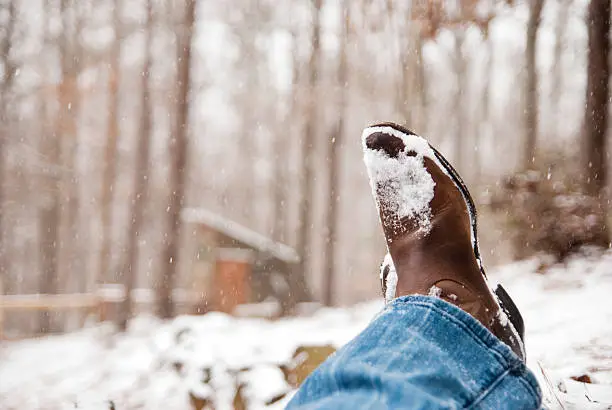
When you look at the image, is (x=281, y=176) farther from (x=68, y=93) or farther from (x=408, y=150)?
(x=408, y=150)

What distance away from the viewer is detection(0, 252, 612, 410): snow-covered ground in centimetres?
198

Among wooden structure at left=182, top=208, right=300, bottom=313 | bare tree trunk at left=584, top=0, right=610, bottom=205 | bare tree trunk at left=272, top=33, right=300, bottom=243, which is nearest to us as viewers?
bare tree trunk at left=584, top=0, right=610, bottom=205

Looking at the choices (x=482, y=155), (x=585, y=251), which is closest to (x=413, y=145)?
(x=585, y=251)

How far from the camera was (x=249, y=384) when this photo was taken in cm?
260

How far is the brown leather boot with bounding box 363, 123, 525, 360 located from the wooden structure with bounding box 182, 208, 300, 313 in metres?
7.06

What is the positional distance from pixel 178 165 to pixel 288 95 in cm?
679

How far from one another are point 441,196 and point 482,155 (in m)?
17.7

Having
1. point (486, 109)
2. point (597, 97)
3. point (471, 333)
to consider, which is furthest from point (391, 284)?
point (486, 109)

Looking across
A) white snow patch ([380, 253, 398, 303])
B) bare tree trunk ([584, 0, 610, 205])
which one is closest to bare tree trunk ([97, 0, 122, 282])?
bare tree trunk ([584, 0, 610, 205])

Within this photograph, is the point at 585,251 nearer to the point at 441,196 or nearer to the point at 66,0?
the point at 441,196

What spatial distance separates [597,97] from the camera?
4.51 metres

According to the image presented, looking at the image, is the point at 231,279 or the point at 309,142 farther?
the point at 309,142

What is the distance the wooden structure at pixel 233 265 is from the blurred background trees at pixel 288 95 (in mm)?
496

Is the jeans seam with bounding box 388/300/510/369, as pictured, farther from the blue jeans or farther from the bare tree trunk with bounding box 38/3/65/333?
the bare tree trunk with bounding box 38/3/65/333
